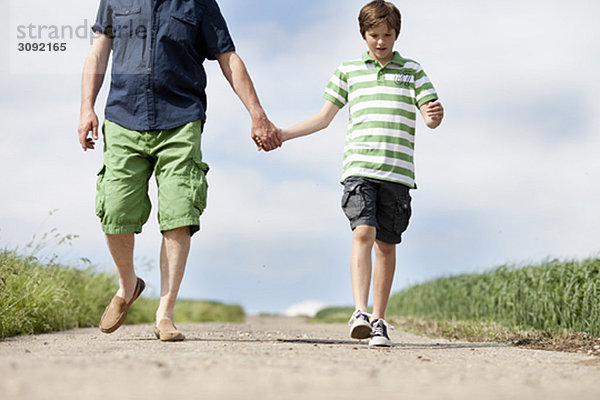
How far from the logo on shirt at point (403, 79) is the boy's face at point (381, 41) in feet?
0.42

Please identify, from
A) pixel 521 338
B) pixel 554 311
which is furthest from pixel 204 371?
pixel 554 311

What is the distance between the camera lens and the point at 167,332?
3.88 meters

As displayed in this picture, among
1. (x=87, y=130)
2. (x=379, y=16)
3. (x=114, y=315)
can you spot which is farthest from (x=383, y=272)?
(x=87, y=130)

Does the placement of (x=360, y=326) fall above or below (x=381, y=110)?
below

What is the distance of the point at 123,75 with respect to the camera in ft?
13.8

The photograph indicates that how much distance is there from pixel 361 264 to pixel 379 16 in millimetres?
1589

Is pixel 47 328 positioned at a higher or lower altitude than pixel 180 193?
lower

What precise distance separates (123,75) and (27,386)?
260cm

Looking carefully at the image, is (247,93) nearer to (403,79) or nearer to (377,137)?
(377,137)

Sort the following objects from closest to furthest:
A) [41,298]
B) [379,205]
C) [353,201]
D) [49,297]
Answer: [353,201] < [379,205] < [41,298] < [49,297]

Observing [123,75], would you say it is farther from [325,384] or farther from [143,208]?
[325,384]

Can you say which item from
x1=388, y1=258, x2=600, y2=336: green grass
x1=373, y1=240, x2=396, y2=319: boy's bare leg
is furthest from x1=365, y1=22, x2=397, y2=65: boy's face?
x1=388, y1=258, x2=600, y2=336: green grass

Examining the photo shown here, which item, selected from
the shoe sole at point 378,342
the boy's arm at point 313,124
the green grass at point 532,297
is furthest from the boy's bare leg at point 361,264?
the green grass at point 532,297

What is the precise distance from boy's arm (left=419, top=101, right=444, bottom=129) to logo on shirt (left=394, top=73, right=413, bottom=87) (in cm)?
19
